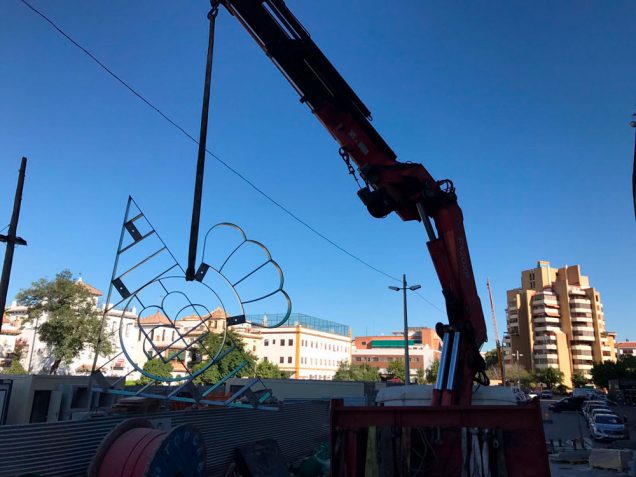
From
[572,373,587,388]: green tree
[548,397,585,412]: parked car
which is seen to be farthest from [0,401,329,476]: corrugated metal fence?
[572,373,587,388]: green tree

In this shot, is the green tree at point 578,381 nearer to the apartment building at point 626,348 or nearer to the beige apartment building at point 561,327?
the beige apartment building at point 561,327

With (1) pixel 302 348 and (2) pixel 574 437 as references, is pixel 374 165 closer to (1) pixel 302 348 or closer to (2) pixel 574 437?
(2) pixel 574 437

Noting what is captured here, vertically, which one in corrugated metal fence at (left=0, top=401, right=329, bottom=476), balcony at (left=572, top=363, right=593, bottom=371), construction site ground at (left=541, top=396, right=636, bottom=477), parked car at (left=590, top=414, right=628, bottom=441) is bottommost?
construction site ground at (left=541, top=396, right=636, bottom=477)

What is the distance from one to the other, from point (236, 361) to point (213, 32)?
42913 mm

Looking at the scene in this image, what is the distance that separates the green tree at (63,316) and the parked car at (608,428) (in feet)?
135

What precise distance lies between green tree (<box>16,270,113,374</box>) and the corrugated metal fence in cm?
3598

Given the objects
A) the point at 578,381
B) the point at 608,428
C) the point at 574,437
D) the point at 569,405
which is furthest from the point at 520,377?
the point at 608,428

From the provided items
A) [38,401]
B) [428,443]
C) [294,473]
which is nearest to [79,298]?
[38,401]

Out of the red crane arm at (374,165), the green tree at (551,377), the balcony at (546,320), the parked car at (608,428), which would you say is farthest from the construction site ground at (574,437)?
the balcony at (546,320)

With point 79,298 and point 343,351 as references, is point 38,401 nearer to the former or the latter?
point 79,298

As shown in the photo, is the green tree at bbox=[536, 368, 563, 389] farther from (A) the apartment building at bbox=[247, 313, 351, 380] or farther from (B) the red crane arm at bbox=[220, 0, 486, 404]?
(B) the red crane arm at bbox=[220, 0, 486, 404]

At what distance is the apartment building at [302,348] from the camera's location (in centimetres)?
7931

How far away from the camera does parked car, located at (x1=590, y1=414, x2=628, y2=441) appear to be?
2298 centimetres

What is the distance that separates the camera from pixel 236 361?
4784cm
